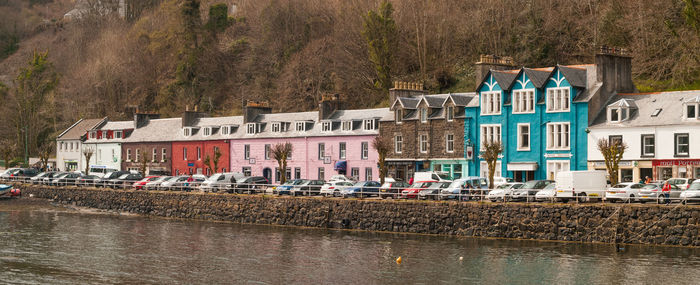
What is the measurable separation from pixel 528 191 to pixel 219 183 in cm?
2451

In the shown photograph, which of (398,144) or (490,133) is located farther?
(398,144)

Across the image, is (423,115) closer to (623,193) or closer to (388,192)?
(388,192)

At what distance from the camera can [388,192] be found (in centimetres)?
5181

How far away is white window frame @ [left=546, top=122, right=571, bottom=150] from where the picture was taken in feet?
185

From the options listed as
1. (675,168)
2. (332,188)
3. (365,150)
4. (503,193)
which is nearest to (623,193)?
(503,193)

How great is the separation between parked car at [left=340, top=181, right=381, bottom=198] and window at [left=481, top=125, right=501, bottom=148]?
10.8 m

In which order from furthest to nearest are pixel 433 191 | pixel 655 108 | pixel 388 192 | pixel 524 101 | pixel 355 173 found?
pixel 355 173 < pixel 524 101 < pixel 655 108 < pixel 388 192 < pixel 433 191

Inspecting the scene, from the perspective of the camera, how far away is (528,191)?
149ft

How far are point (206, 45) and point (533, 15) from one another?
5143cm

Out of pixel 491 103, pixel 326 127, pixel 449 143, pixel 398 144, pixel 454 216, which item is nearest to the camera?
pixel 454 216

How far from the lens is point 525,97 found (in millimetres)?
58562

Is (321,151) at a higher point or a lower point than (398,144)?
lower

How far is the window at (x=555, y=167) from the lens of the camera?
56.0m

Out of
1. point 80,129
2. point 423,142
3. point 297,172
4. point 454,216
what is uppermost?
point 80,129
